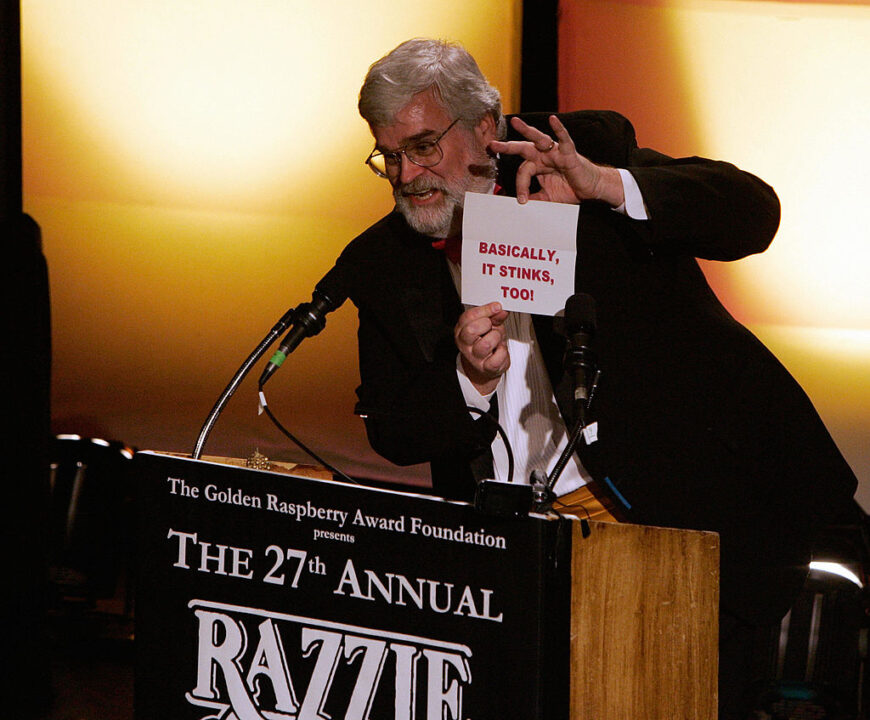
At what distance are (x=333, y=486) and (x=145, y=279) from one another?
244 centimetres

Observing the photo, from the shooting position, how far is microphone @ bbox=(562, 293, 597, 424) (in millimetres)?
1283

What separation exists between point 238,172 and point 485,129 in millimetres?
1665

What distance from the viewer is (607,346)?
1.77m

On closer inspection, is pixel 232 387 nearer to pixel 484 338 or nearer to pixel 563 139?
pixel 484 338

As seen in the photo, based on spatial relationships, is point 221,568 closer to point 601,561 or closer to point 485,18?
point 601,561

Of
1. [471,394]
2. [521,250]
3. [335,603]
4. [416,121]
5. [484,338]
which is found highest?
[416,121]

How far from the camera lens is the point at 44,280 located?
3119 mm

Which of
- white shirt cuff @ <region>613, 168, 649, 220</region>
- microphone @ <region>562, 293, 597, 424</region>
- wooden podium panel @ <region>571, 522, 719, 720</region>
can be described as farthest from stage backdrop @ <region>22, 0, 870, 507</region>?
wooden podium panel @ <region>571, 522, 719, 720</region>

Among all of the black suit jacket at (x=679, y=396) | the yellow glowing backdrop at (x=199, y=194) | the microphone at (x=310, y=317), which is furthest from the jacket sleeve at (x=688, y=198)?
the yellow glowing backdrop at (x=199, y=194)

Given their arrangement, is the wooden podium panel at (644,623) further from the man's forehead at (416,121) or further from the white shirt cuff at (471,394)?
the man's forehead at (416,121)

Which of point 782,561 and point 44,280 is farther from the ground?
point 44,280

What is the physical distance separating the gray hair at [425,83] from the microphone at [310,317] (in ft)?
1.34

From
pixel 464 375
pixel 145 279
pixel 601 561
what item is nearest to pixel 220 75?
pixel 145 279

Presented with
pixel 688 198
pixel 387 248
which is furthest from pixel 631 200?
pixel 387 248
